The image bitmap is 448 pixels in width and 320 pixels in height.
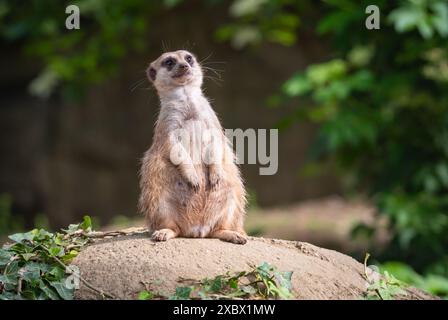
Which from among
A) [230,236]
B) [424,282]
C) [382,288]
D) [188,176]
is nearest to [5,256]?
[188,176]

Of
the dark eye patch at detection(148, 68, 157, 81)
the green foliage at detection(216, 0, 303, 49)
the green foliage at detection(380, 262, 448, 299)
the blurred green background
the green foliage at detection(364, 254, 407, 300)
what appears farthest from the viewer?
the green foliage at detection(216, 0, 303, 49)

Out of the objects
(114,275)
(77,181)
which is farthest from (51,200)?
(114,275)

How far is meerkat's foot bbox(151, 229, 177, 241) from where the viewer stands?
406 centimetres

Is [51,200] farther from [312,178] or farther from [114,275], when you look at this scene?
[114,275]

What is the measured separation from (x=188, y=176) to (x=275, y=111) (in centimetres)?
841

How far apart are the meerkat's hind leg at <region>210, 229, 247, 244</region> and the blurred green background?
1026 millimetres

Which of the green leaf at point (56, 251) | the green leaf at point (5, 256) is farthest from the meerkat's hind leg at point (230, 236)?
the green leaf at point (5, 256)

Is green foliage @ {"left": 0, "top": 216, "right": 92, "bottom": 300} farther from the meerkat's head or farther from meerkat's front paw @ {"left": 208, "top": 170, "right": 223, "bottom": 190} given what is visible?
the meerkat's head

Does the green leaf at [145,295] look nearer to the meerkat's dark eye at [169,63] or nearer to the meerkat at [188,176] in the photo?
the meerkat at [188,176]

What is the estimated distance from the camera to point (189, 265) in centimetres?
375

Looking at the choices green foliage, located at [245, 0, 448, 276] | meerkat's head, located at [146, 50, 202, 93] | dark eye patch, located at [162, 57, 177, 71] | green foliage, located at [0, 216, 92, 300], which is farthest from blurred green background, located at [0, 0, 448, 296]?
green foliage, located at [0, 216, 92, 300]

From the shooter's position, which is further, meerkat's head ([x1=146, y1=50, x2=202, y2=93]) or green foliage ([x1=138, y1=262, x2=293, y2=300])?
meerkat's head ([x1=146, y1=50, x2=202, y2=93])

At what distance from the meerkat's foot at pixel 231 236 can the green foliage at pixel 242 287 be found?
440mm

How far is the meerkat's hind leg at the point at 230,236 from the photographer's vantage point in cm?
415
